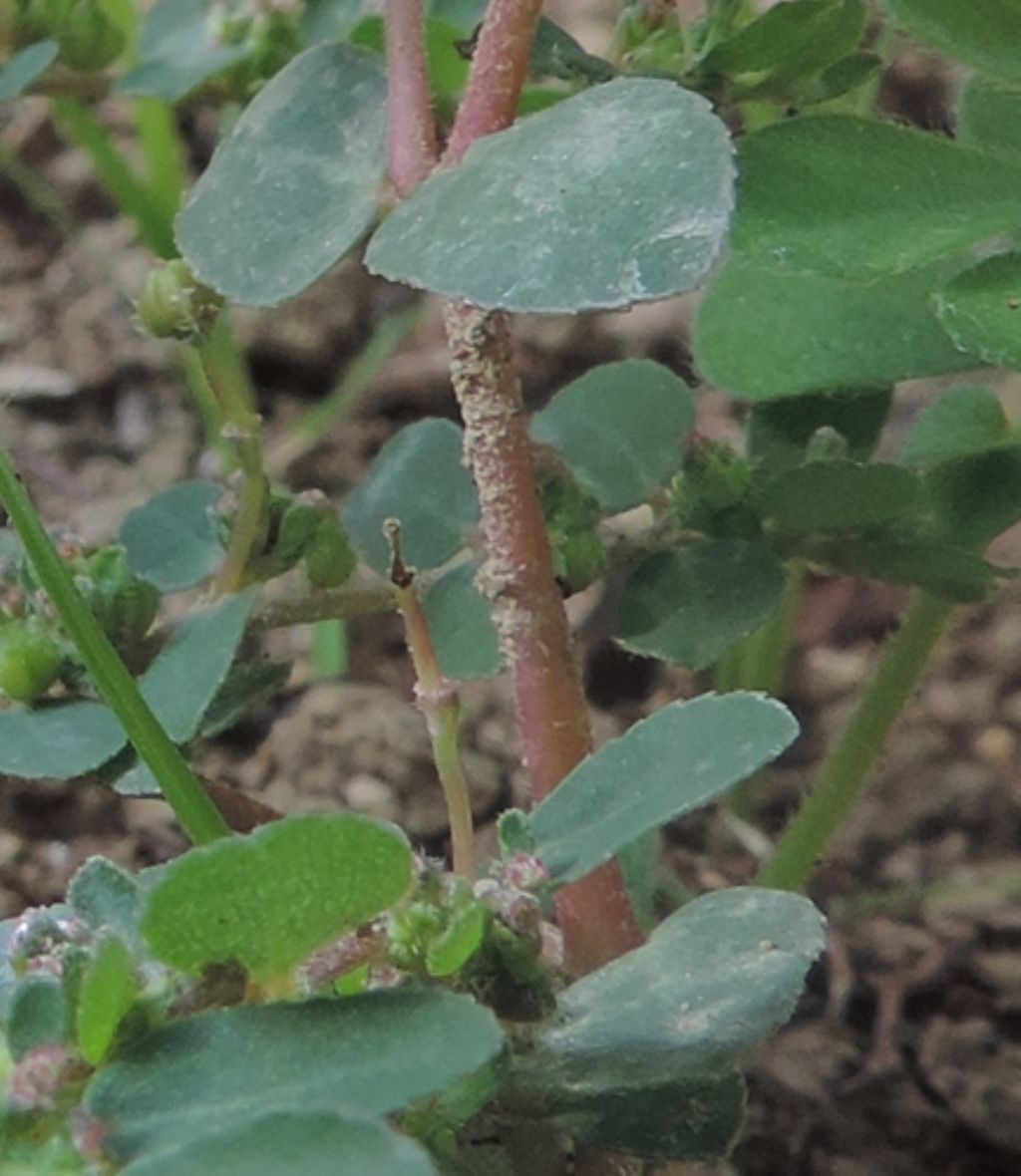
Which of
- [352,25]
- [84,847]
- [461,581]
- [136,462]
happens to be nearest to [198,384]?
[136,462]

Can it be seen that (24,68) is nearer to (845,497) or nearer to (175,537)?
(175,537)

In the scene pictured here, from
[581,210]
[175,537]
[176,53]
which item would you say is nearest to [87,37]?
[176,53]

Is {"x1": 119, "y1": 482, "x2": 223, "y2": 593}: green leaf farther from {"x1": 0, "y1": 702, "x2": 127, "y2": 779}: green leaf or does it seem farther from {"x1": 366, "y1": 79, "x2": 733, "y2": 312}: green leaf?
{"x1": 366, "y1": 79, "x2": 733, "y2": 312}: green leaf

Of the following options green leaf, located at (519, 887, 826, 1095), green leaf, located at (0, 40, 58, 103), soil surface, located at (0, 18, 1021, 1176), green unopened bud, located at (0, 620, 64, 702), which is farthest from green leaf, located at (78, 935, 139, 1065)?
green leaf, located at (0, 40, 58, 103)

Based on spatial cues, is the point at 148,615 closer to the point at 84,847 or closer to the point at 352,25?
the point at 352,25

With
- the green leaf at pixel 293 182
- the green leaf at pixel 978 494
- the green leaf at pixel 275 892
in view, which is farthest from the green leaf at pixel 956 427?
the green leaf at pixel 275 892

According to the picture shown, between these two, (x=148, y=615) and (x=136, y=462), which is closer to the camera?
(x=148, y=615)

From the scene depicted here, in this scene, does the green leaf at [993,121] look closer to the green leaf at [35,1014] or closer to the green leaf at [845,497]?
the green leaf at [845,497]
